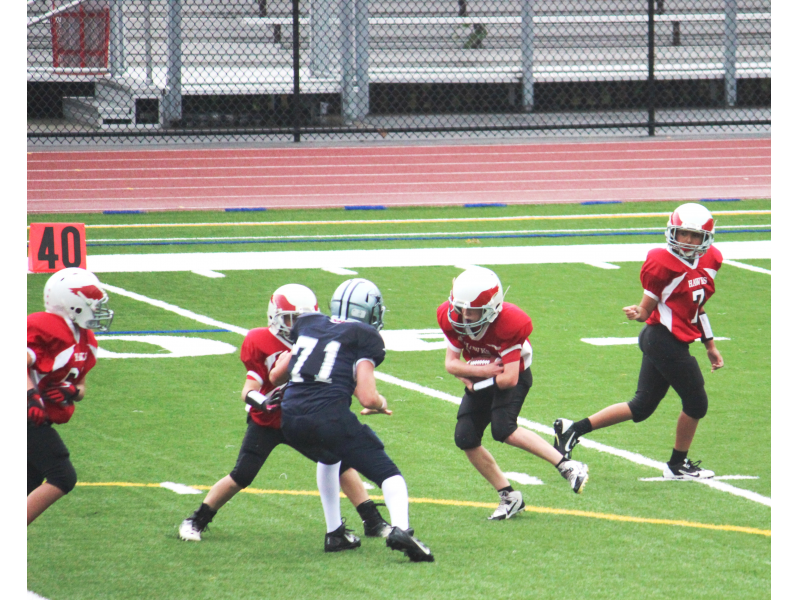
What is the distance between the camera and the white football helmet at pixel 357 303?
5215mm

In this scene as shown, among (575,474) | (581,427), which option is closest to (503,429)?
(575,474)

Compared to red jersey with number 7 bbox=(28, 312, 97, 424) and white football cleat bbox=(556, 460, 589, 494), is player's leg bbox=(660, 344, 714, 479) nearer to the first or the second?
white football cleat bbox=(556, 460, 589, 494)

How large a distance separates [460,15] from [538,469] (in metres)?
20.8

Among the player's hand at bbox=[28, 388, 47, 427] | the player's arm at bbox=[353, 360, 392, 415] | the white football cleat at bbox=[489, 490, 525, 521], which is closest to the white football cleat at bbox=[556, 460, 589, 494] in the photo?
the white football cleat at bbox=[489, 490, 525, 521]

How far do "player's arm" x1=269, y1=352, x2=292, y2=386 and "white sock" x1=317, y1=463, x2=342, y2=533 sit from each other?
1.39 feet

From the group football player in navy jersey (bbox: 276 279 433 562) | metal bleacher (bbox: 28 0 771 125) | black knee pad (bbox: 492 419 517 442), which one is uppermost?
metal bleacher (bbox: 28 0 771 125)

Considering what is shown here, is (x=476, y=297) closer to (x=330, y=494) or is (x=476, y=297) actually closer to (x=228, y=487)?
(x=330, y=494)

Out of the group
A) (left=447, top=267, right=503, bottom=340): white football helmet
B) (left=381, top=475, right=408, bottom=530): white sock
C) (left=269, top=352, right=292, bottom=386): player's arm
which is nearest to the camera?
(left=381, top=475, right=408, bottom=530): white sock

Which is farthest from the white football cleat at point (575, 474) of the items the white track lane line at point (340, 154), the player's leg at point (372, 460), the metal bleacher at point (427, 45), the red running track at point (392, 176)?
the metal bleacher at point (427, 45)

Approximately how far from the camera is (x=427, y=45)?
81.6 ft

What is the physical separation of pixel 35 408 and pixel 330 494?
4.30 ft

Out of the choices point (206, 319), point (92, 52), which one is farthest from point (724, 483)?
point (92, 52)

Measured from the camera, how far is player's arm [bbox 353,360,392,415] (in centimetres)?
498

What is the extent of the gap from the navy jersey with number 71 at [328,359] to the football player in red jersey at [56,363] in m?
0.84
